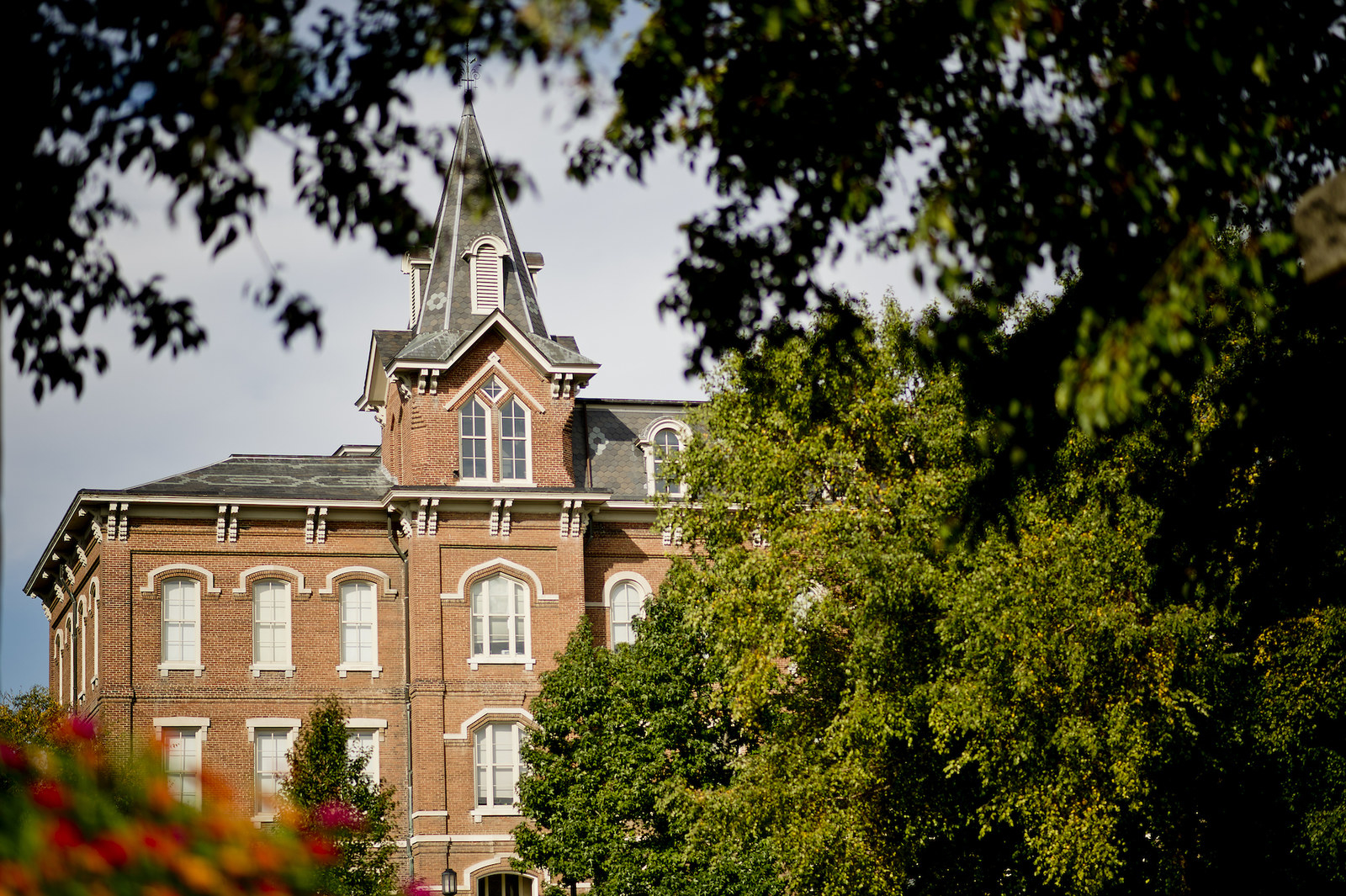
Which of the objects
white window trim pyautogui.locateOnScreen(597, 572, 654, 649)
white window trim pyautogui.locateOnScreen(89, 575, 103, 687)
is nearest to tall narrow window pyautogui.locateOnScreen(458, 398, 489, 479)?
white window trim pyautogui.locateOnScreen(597, 572, 654, 649)

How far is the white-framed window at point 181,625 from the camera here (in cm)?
3681

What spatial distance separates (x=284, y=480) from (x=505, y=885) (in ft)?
35.7

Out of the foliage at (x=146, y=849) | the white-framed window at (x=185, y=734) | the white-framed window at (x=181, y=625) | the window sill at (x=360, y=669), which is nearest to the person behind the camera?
the foliage at (x=146, y=849)

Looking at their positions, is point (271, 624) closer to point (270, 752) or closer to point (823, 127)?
point (270, 752)

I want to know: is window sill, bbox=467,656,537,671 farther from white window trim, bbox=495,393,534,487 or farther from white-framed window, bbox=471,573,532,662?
white window trim, bbox=495,393,534,487

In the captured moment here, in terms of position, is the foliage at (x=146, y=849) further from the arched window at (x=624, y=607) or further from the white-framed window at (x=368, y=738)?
the arched window at (x=624, y=607)

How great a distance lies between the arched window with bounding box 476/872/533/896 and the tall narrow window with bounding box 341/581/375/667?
5667 mm

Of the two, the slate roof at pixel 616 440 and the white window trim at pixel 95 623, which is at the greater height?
the slate roof at pixel 616 440

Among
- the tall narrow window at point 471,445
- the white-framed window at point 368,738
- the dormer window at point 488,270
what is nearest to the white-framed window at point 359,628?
the white-framed window at point 368,738

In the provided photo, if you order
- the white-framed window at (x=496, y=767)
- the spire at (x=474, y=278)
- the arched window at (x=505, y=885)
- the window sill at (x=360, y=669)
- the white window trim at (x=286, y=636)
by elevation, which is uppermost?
the spire at (x=474, y=278)

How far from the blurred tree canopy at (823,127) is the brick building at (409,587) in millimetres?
27884

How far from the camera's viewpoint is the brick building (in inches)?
1433

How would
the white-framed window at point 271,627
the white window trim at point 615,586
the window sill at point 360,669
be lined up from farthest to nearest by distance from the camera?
1. the white window trim at point 615,586
2. the window sill at point 360,669
3. the white-framed window at point 271,627

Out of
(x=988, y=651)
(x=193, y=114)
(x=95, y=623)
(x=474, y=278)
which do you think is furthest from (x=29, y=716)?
(x=193, y=114)
